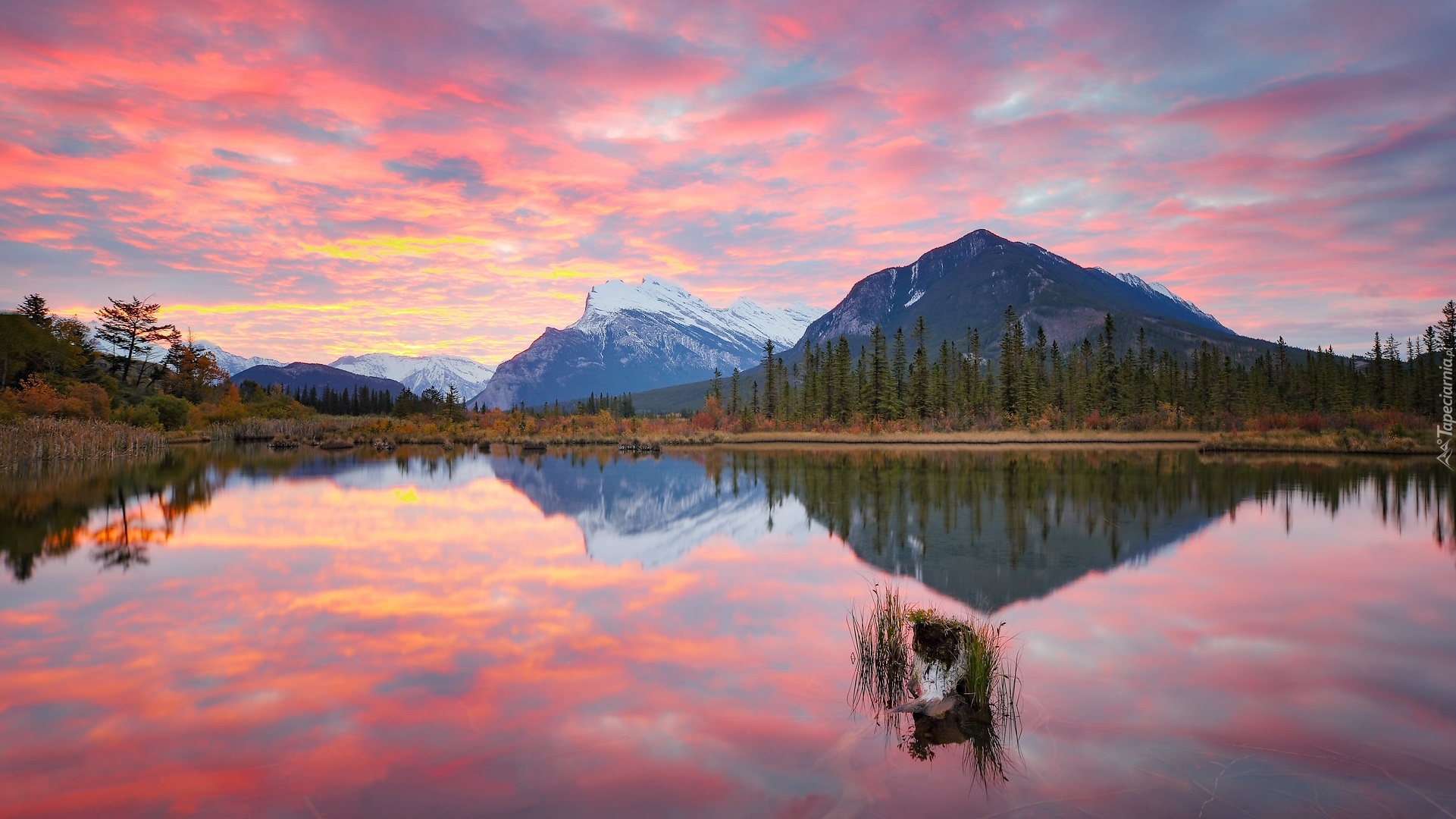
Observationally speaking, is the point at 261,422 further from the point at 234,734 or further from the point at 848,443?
the point at 234,734

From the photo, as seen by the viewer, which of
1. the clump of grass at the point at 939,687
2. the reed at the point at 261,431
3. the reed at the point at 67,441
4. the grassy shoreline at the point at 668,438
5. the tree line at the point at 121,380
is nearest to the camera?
the clump of grass at the point at 939,687

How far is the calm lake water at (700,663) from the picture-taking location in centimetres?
830

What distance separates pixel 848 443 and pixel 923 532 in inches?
2651

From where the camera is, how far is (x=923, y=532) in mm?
25672

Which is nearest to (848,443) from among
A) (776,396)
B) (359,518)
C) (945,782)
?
(776,396)

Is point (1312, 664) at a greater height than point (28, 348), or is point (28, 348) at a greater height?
point (28, 348)

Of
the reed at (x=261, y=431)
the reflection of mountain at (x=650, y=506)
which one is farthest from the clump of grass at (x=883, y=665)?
the reed at (x=261, y=431)

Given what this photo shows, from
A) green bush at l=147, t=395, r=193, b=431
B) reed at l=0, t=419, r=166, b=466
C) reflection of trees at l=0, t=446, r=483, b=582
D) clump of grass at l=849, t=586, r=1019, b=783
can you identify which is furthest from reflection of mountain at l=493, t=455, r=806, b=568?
green bush at l=147, t=395, r=193, b=431

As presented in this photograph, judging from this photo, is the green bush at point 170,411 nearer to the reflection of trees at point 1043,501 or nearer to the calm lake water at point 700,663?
the calm lake water at point 700,663

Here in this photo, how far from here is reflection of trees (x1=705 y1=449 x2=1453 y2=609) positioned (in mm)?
20906

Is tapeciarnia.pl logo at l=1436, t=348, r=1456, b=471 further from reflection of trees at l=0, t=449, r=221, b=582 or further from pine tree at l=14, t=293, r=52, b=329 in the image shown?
pine tree at l=14, t=293, r=52, b=329

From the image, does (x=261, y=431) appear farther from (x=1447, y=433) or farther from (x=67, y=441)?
(x=1447, y=433)

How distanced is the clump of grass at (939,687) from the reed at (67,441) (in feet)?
208

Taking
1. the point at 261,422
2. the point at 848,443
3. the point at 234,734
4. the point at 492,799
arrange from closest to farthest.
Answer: the point at 492,799 < the point at 234,734 < the point at 848,443 < the point at 261,422
